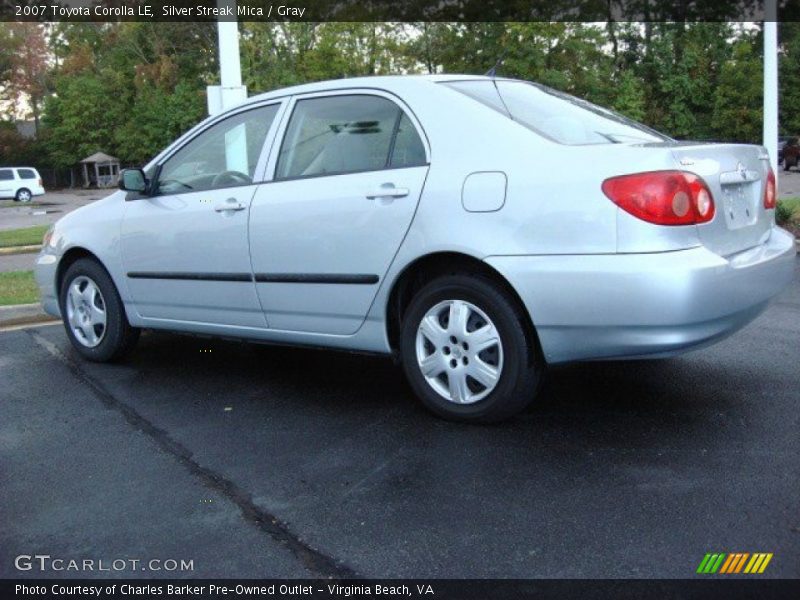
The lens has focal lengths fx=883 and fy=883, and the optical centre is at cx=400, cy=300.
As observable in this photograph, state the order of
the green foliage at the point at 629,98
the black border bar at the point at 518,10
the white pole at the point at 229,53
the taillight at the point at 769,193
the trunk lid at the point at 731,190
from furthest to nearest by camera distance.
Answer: the green foliage at the point at 629,98
the black border bar at the point at 518,10
the white pole at the point at 229,53
the taillight at the point at 769,193
the trunk lid at the point at 731,190

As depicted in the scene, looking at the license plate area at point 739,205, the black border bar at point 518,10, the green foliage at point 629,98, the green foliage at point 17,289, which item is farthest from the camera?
the green foliage at point 629,98

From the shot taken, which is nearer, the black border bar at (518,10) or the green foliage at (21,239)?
the green foliage at (21,239)

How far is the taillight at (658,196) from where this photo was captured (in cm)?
354

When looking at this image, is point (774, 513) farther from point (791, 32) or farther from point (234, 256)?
point (791, 32)

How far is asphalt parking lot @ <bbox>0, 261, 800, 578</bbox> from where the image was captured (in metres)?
2.87

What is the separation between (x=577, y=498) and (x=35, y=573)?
6.18 feet

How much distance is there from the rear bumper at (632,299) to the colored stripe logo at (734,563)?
1063 mm

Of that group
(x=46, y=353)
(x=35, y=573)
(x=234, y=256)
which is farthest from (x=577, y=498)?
(x=46, y=353)

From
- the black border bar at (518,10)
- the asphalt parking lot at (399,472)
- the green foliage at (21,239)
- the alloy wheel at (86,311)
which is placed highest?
the black border bar at (518,10)

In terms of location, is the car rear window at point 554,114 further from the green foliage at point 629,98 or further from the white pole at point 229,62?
the green foliage at point 629,98

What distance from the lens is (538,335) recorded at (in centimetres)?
380

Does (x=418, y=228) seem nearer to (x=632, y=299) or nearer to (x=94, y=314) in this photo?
(x=632, y=299)

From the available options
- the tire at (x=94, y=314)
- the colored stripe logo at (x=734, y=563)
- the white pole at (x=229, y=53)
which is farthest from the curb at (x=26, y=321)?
the colored stripe logo at (x=734, y=563)

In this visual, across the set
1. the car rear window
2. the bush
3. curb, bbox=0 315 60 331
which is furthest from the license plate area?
the bush
